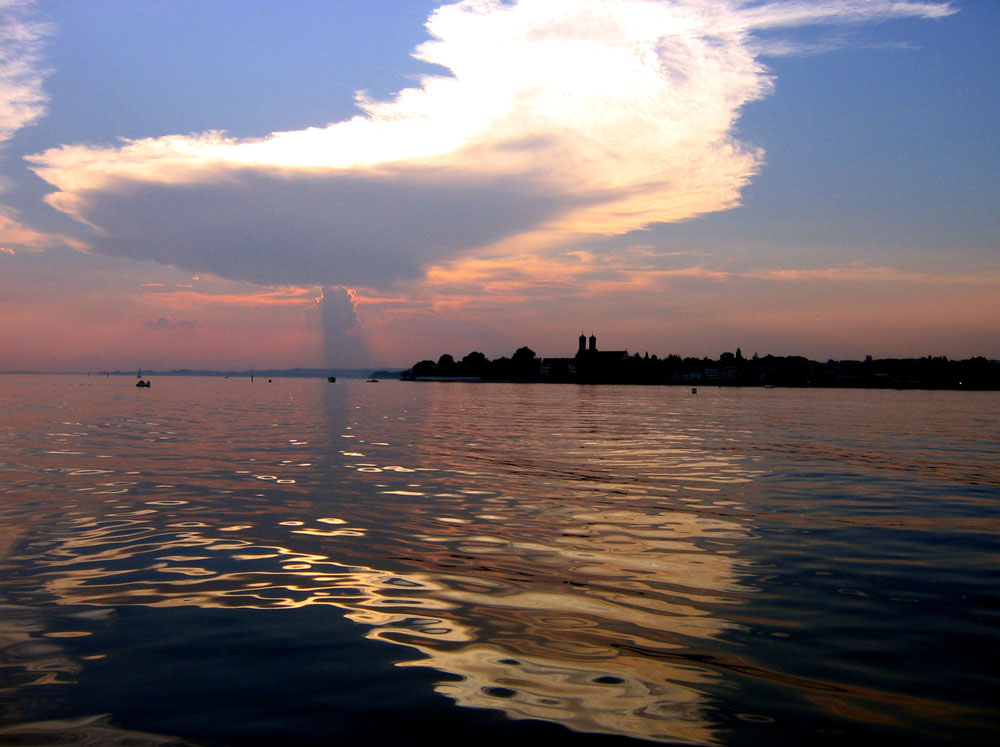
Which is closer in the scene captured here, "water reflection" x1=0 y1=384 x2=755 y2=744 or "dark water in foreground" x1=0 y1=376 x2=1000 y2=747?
"dark water in foreground" x1=0 y1=376 x2=1000 y2=747

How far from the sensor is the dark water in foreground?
7.06m

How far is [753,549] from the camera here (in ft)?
46.9

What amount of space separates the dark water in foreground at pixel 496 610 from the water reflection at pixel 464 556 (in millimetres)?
63

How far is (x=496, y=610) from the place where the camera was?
1034 cm

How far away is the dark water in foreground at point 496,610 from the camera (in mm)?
7059

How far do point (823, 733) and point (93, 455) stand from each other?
3165 centimetres

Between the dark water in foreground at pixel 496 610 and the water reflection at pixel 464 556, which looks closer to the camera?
the dark water in foreground at pixel 496 610

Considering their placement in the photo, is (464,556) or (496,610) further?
(464,556)

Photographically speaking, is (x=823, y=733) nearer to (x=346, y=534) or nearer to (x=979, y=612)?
(x=979, y=612)

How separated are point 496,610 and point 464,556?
3458 mm

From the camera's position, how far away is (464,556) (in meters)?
13.7

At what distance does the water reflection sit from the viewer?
26.9 feet

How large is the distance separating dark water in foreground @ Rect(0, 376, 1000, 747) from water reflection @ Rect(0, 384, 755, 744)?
0.06 meters

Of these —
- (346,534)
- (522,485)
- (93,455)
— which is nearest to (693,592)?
(346,534)
